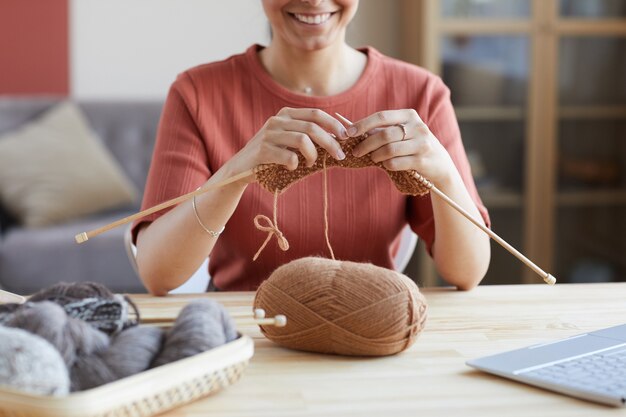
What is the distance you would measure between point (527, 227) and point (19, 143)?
1990 millimetres

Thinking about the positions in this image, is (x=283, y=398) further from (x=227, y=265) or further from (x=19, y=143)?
(x=19, y=143)

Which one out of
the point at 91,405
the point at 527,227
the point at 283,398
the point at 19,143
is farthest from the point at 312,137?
the point at 527,227

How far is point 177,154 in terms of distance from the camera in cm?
152

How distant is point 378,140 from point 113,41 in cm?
264

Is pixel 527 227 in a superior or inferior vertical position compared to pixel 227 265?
inferior

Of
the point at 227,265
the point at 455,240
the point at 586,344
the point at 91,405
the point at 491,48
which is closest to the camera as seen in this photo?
the point at 91,405

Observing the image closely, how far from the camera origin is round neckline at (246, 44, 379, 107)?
1.61 m

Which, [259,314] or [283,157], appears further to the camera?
[283,157]

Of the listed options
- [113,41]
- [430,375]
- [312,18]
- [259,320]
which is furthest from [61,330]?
[113,41]

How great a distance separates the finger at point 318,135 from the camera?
110 cm

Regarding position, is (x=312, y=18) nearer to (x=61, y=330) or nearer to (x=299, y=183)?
(x=299, y=183)

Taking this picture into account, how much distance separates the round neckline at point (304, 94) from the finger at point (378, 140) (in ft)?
1.58

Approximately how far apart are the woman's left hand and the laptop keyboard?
347 mm

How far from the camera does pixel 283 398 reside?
0.87 m
